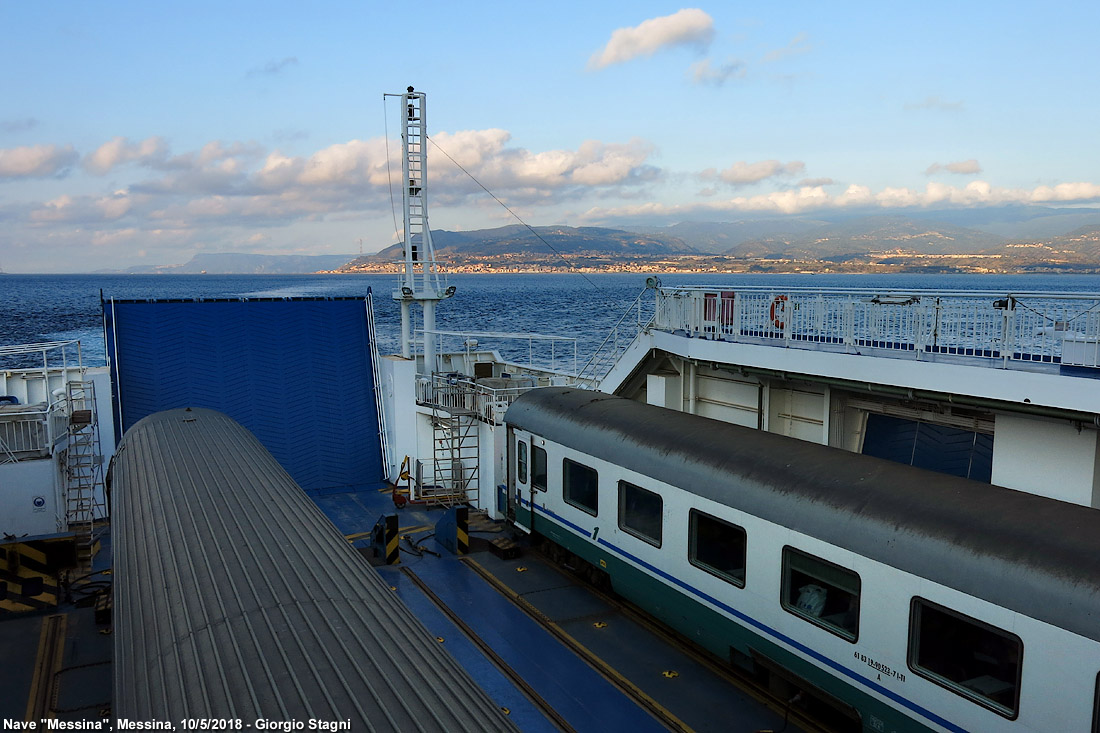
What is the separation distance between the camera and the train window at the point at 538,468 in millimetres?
12875

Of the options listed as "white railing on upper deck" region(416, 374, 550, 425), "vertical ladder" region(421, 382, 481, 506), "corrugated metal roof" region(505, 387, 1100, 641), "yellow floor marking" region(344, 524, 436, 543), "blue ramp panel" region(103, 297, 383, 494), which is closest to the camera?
"corrugated metal roof" region(505, 387, 1100, 641)

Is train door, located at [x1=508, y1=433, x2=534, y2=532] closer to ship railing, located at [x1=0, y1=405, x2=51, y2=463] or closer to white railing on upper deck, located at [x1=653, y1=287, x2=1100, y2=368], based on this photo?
white railing on upper deck, located at [x1=653, y1=287, x2=1100, y2=368]

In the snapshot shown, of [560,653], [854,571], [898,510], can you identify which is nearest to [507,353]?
[560,653]

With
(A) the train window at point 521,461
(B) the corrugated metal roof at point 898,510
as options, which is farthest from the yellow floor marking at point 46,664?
(B) the corrugated metal roof at point 898,510

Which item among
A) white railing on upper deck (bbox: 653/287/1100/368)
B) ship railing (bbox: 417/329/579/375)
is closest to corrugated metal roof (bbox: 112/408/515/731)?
white railing on upper deck (bbox: 653/287/1100/368)

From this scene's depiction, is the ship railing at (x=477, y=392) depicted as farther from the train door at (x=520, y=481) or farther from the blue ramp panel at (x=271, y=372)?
the blue ramp panel at (x=271, y=372)

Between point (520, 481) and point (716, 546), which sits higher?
point (716, 546)

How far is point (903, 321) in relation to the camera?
1002 cm

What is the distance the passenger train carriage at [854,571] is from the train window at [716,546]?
0.9 inches

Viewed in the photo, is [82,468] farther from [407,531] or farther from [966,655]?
[966,655]

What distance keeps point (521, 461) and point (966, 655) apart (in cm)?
829

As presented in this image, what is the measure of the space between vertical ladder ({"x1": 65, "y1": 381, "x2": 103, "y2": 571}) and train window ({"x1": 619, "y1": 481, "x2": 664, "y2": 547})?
28.0 feet

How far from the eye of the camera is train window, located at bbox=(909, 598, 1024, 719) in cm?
601

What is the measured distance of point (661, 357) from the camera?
14836 mm
